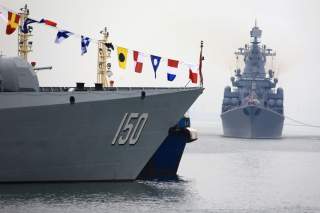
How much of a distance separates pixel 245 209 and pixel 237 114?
8702 cm

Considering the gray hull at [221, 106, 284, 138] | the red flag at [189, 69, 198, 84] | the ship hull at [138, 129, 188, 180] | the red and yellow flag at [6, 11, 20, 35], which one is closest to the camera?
the red and yellow flag at [6, 11, 20, 35]

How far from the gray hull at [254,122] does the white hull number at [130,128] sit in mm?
81465

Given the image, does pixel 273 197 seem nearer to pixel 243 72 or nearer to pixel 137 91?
pixel 137 91

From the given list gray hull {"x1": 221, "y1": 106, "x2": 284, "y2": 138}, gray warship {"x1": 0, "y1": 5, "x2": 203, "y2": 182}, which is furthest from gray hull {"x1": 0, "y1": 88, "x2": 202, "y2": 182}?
gray hull {"x1": 221, "y1": 106, "x2": 284, "y2": 138}

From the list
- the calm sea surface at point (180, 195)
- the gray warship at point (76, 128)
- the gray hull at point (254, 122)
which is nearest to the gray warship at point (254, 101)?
the gray hull at point (254, 122)

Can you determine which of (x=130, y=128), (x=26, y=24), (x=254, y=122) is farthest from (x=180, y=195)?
(x=254, y=122)

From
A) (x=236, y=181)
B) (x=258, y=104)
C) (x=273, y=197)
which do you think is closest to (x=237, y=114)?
(x=258, y=104)

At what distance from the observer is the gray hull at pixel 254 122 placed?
115 meters

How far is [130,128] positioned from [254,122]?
82582 mm

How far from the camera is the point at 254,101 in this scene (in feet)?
380

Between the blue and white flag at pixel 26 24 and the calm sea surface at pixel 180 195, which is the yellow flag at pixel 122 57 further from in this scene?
the calm sea surface at pixel 180 195

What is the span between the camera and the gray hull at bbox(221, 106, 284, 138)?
115 metres

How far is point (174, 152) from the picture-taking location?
42875mm

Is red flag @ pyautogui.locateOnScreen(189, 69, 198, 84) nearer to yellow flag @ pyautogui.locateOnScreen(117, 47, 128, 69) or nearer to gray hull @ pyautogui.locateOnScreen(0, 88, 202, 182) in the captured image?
gray hull @ pyautogui.locateOnScreen(0, 88, 202, 182)
